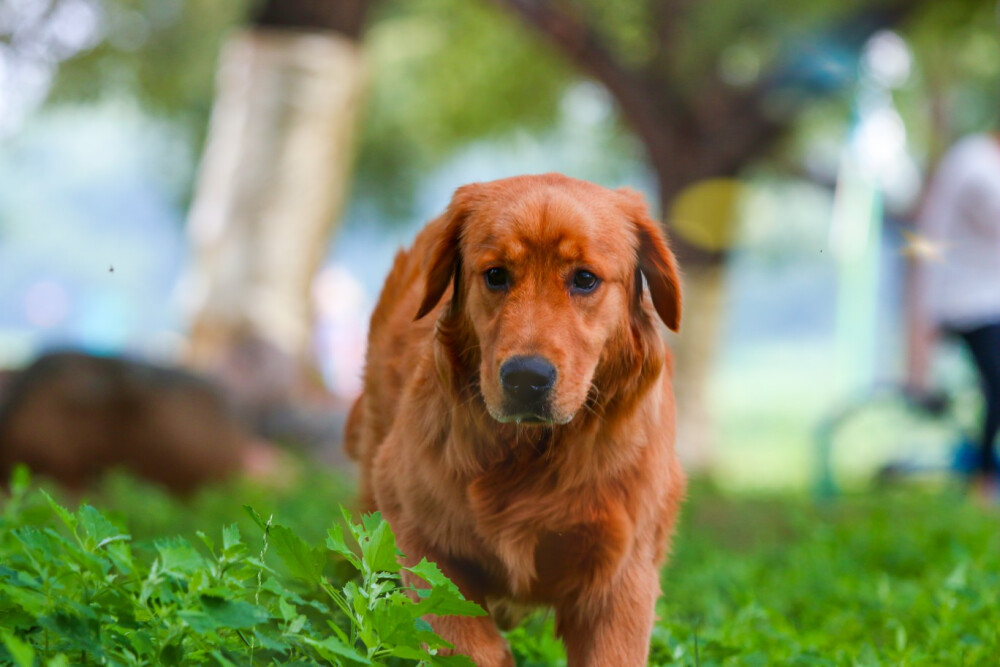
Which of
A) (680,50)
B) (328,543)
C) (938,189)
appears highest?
(680,50)

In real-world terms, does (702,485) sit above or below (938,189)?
below

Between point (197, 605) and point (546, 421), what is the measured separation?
0.81m

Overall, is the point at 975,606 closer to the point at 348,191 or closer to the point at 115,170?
the point at 348,191

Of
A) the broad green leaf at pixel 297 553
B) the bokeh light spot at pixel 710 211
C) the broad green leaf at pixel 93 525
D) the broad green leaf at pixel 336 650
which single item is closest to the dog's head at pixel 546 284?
the broad green leaf at pixel 297 553

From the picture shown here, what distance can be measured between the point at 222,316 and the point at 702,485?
5.39m

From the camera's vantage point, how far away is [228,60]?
40.0 ft

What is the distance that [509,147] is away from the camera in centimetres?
1845

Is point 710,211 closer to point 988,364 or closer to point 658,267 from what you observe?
point 988,364

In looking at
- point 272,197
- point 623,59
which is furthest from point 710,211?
point 272,197

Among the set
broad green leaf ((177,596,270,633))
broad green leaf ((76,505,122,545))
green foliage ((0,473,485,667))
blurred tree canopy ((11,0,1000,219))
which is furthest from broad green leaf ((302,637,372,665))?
blurred tree canopy ((11,0,1000,219))

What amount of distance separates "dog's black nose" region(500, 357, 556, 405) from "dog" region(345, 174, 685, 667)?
13mm

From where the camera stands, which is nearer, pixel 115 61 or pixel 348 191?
pixel 115 61

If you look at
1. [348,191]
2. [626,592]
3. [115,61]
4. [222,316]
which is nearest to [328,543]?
[626,592]

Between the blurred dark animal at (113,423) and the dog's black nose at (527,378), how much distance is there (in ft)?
20.8
